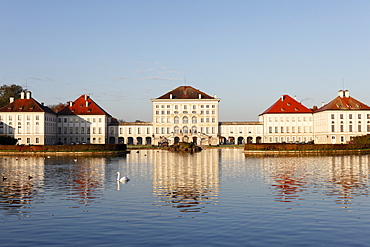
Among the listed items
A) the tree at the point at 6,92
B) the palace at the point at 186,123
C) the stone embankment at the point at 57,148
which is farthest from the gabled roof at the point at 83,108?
the stone embankment at the point at 57,148

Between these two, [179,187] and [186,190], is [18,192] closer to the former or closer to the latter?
[179,187]

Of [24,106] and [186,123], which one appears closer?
[24,106]

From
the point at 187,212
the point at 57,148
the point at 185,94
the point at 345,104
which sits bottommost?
the point at 187,212

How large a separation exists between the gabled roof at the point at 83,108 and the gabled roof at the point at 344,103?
54.3m

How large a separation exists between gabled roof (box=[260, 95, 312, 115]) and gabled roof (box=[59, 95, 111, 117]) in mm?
41932

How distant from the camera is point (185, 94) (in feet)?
406

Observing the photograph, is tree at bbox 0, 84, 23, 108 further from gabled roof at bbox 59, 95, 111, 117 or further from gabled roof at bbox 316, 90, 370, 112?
gabled roof at bbox 316, 90, 370, 112

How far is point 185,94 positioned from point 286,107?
25489mm

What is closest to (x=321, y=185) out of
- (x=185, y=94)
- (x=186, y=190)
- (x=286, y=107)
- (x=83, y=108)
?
(x=186, y=190)

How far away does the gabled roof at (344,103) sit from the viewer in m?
109

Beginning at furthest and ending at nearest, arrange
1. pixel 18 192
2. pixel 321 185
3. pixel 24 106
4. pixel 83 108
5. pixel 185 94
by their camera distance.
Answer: pixel 185 94 < pixel 83 108 < pixel 24 106 < pixel 321 185 < pixel 18 192

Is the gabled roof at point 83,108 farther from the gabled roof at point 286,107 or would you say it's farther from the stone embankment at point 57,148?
the stone embankment at point 57,148

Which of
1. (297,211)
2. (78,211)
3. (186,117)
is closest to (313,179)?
(297,211)

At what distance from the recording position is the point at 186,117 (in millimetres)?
123875
